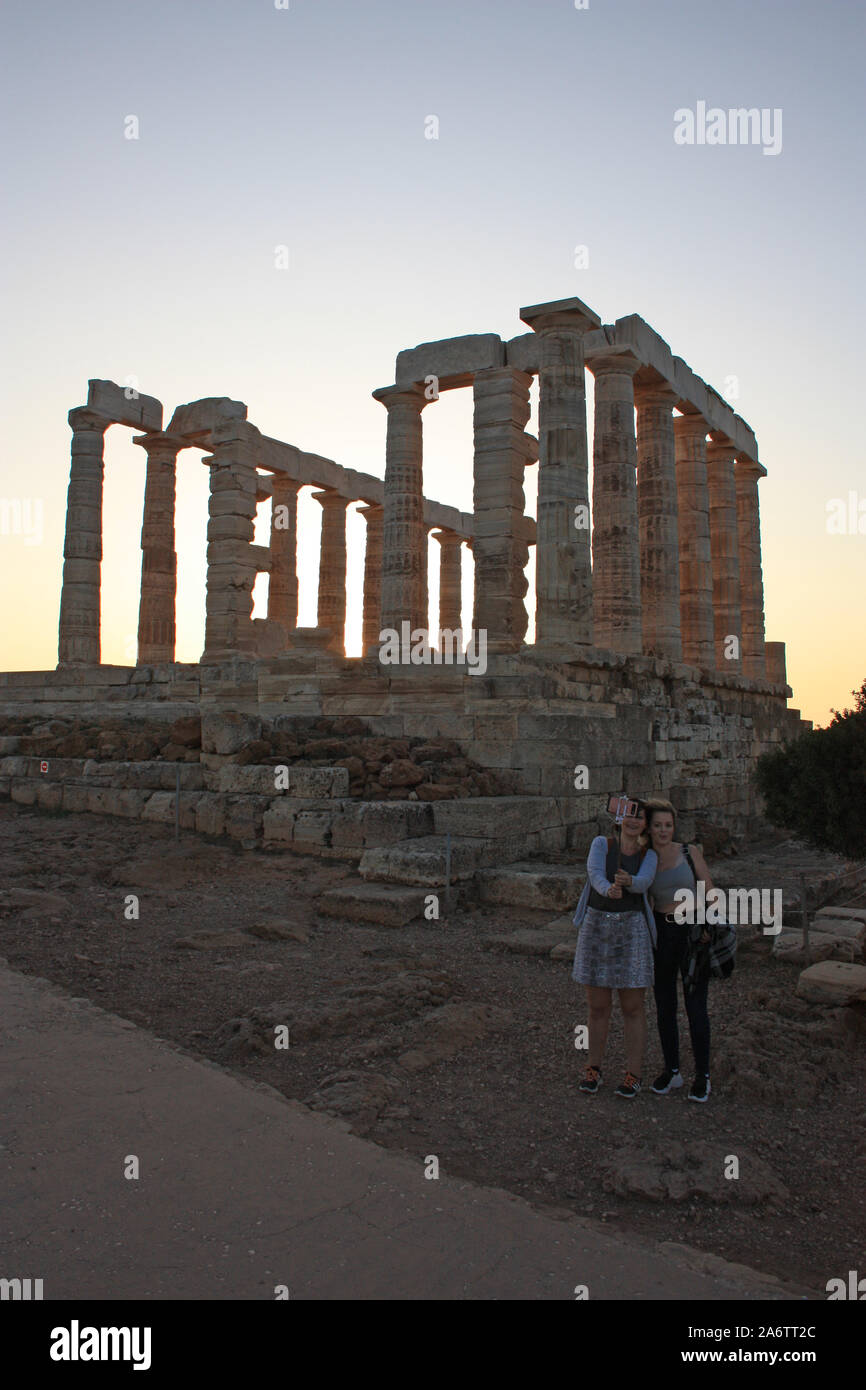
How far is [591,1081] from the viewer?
5.41m

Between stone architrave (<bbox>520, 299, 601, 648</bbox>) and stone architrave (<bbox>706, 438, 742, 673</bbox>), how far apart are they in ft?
30.1

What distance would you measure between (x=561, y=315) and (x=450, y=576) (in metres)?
18.6

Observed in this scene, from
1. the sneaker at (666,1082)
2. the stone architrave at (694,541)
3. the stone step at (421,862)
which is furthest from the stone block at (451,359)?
the sneaker at (666,1082)

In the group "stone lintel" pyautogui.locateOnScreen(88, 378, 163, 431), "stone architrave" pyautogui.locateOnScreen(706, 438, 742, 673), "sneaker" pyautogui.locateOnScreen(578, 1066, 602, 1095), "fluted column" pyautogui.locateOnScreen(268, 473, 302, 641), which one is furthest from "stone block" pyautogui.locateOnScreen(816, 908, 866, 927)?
"stone lintel" pyautogui.locateOnScreen(88, 378, 163, 431)

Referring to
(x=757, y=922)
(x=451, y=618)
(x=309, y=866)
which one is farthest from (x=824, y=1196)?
(x=451, y=618)

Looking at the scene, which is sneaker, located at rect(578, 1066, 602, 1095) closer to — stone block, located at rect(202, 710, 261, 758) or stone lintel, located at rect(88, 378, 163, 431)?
stone block, located at rect(202, 710, 261, 758)

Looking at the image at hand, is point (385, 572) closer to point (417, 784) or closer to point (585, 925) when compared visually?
point (417, 784)

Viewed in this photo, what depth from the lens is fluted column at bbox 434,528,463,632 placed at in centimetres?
3522

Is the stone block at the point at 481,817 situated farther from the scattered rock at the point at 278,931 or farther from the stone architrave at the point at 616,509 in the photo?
the stone architrave at the point at 616,509

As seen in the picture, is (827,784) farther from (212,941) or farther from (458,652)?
(458,652)

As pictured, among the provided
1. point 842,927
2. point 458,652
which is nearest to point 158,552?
point 458,652

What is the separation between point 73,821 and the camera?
47.3 ft

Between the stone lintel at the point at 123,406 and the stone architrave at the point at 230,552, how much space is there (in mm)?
3251

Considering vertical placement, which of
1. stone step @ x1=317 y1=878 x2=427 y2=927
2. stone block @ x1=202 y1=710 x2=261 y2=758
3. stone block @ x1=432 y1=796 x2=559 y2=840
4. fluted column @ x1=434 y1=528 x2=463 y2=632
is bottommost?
stone step @ x1=317 y1=878 x2=427 y2=927
